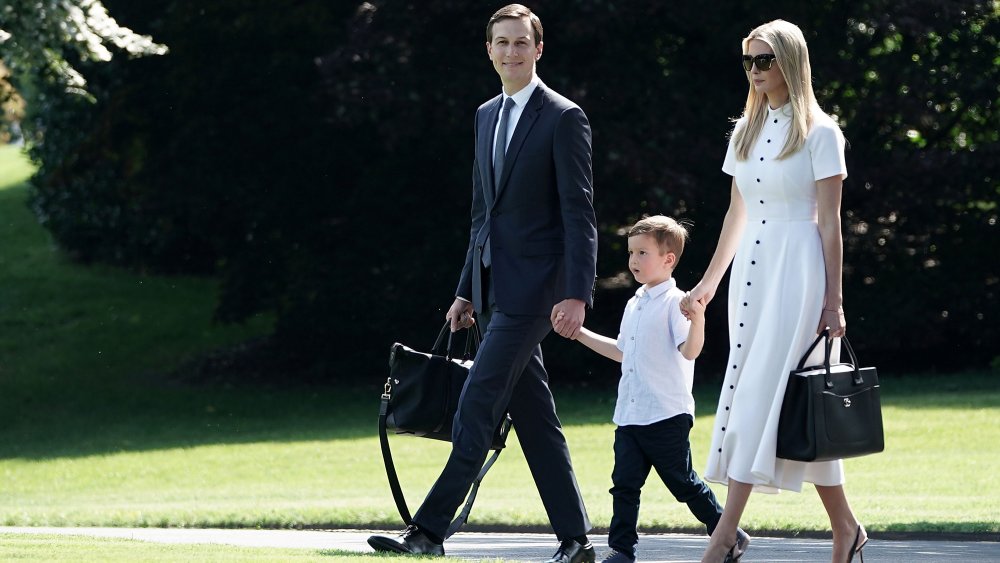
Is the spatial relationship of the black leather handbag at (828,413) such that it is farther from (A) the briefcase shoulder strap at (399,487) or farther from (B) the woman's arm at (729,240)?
(A) the briefcase shoulder strap at (399,487)

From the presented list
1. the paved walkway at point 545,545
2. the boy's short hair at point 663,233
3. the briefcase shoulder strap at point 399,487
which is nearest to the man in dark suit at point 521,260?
the briefcase shoulder strap at point 399,487

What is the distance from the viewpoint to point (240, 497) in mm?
12992

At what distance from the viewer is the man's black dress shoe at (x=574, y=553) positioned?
6562 mm

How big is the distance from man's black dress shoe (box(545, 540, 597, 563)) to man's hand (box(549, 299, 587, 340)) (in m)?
0.88

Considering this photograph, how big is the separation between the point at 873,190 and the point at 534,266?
15.8m

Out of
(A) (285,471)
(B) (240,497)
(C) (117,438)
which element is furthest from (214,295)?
(B) (240,497)

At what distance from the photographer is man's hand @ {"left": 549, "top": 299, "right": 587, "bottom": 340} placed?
636 centimetres

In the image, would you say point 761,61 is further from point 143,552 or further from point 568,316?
point 143,552

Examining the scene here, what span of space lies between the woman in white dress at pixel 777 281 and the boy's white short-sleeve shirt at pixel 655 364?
1.46 feet

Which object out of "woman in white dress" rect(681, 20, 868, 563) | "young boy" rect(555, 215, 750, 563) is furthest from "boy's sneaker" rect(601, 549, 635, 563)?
"woman in white dress" rect(681, 20, 868, 563)

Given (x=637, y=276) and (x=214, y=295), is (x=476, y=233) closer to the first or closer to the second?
(x=637, y=276)

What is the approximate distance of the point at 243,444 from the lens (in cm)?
1798

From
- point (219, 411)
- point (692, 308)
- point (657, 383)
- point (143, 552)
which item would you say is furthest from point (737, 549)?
point (219, 411)

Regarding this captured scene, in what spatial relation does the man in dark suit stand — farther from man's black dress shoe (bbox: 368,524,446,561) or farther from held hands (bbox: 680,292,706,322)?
held hands (bbox: 680,292,706,322)
